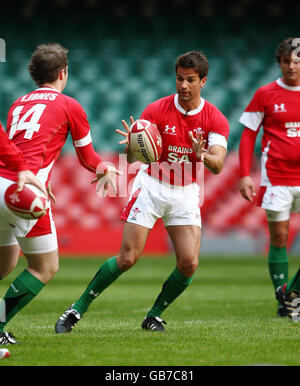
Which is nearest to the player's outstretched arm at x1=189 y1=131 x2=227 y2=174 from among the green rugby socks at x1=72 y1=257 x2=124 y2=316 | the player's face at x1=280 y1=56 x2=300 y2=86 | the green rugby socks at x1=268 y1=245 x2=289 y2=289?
the green rugby socks at x1=72 y1=257 x2=124 y2=316

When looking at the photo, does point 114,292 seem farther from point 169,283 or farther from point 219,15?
point 219,15

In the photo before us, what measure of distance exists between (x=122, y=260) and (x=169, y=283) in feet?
1.40

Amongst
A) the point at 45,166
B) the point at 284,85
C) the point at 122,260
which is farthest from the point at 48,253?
the point at 284,85

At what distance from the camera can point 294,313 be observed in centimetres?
534

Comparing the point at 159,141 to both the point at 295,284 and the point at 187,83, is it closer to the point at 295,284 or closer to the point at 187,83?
the point at 187,83

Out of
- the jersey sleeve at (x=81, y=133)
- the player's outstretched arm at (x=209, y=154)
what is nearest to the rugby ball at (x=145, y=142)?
the player's outstretched arm at (x=209, y=154)

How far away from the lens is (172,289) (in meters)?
4.87

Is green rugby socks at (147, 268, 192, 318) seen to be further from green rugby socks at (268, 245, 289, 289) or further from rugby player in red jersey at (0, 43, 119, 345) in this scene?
green rugby socks at (268, 245, 289, 289)

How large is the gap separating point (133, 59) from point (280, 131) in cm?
1064

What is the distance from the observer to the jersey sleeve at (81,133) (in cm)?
418

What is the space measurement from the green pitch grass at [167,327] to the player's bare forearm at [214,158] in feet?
3.62

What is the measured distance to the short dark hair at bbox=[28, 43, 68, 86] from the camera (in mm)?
4203

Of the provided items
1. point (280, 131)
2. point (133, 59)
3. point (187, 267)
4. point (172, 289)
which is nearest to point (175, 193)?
point (187, 267)

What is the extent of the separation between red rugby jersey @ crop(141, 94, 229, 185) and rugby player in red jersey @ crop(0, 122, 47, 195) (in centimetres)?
135
